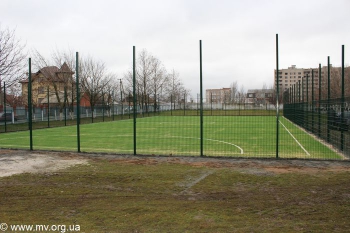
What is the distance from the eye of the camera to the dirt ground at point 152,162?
7.76 m

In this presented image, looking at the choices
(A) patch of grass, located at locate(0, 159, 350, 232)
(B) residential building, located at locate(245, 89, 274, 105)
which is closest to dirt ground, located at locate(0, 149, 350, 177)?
(A) patch of grass, located at locate(0, 159, 350, 232)

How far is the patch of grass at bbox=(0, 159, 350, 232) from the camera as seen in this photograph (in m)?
4.14

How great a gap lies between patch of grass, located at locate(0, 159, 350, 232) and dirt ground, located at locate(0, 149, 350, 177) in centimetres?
54

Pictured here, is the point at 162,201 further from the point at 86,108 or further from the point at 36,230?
the point at 86,108

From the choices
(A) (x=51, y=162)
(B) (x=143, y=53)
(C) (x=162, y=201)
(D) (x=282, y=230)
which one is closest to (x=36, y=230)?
(C) (x=162, y=201)

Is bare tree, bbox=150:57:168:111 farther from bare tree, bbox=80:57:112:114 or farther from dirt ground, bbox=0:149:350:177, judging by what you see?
dirt ground, bbox=0:149:350:177

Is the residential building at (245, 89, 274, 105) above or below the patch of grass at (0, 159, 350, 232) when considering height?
above

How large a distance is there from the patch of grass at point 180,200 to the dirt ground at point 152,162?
0.54 metres

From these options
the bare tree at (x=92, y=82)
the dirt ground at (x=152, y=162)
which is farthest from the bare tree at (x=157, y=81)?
the dirt ground at (x=152, y=162)

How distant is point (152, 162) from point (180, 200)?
3718 mm

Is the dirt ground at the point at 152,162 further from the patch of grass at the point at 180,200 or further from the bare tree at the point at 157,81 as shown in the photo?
the bare tree at the point at 157,81

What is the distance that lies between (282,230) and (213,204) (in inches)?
51.2

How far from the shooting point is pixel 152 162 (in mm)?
8844

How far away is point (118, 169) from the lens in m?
7.79
